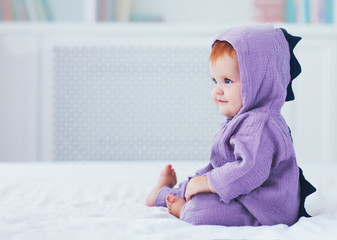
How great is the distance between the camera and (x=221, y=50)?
0.92 meters

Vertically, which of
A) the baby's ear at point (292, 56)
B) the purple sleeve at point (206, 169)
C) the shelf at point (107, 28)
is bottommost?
the purple sleeve at point (206, 169)

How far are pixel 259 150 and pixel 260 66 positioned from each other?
0.16 meters

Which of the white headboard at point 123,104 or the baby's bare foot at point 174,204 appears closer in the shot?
the baby's bare foot at point 174,204

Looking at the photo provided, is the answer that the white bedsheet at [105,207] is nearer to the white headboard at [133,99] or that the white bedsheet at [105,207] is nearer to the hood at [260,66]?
the hood at [260,66]

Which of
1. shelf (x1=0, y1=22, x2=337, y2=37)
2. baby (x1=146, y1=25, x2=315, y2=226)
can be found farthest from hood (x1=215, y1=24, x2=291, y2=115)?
shelf (x1=0, y1=22, x2=337, y2=37)

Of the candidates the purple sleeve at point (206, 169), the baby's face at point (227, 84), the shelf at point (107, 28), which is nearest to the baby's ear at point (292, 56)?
the baby's face at point (227, 84)

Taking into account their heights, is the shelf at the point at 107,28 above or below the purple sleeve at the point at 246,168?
above

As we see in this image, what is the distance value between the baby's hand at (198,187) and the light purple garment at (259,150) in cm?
1

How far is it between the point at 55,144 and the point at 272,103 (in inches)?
63.2

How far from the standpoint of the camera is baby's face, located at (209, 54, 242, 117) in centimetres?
91

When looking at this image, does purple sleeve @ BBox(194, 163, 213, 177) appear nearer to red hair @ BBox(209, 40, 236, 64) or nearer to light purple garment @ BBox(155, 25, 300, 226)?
light purple garment @ BBox(155, 25, 300, 226)

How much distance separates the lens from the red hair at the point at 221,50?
909 millimetres

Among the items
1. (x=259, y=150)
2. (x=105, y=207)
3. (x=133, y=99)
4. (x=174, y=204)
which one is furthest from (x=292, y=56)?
(x=133, y=99)

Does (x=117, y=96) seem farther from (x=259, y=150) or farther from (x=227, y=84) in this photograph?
(x=259, y=150)
